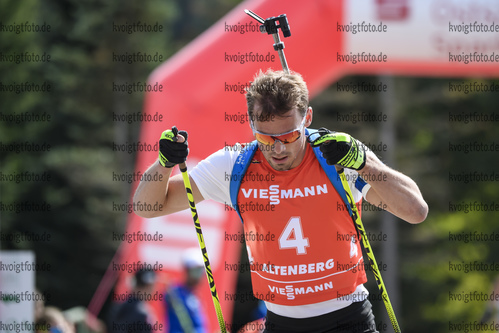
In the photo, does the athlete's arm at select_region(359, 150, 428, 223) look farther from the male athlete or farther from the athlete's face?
the athlete's face

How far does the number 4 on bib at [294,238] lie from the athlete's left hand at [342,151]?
1.08ft

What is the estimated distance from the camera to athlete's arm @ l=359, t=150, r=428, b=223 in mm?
3312

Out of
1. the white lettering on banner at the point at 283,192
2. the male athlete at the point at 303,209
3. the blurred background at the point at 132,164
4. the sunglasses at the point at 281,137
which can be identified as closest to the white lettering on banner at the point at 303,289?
the male athlete at the point at 303,209

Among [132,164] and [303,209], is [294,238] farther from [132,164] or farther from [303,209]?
[132,164]

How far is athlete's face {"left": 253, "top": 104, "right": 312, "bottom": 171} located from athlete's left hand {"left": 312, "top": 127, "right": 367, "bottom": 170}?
12 cm

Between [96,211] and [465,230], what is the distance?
10317 mm

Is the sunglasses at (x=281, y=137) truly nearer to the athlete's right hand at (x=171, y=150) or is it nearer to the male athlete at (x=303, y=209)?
the male athlete at (x=303, y=209)

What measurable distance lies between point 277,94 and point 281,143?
226mm

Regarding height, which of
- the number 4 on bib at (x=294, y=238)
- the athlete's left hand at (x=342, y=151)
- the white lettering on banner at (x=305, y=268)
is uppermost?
the athlete's left hand at (x=342, y=151)

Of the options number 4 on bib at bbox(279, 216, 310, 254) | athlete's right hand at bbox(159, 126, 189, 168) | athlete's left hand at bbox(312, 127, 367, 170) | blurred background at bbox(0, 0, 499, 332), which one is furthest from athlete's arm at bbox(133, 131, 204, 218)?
blurred background at bbox(0, 0, 499, 332)

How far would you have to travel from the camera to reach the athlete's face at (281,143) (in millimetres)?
3338

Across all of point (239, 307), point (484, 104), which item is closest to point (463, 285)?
point (484, 104)

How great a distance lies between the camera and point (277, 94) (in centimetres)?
332

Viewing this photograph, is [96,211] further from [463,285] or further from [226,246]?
[226,246]
